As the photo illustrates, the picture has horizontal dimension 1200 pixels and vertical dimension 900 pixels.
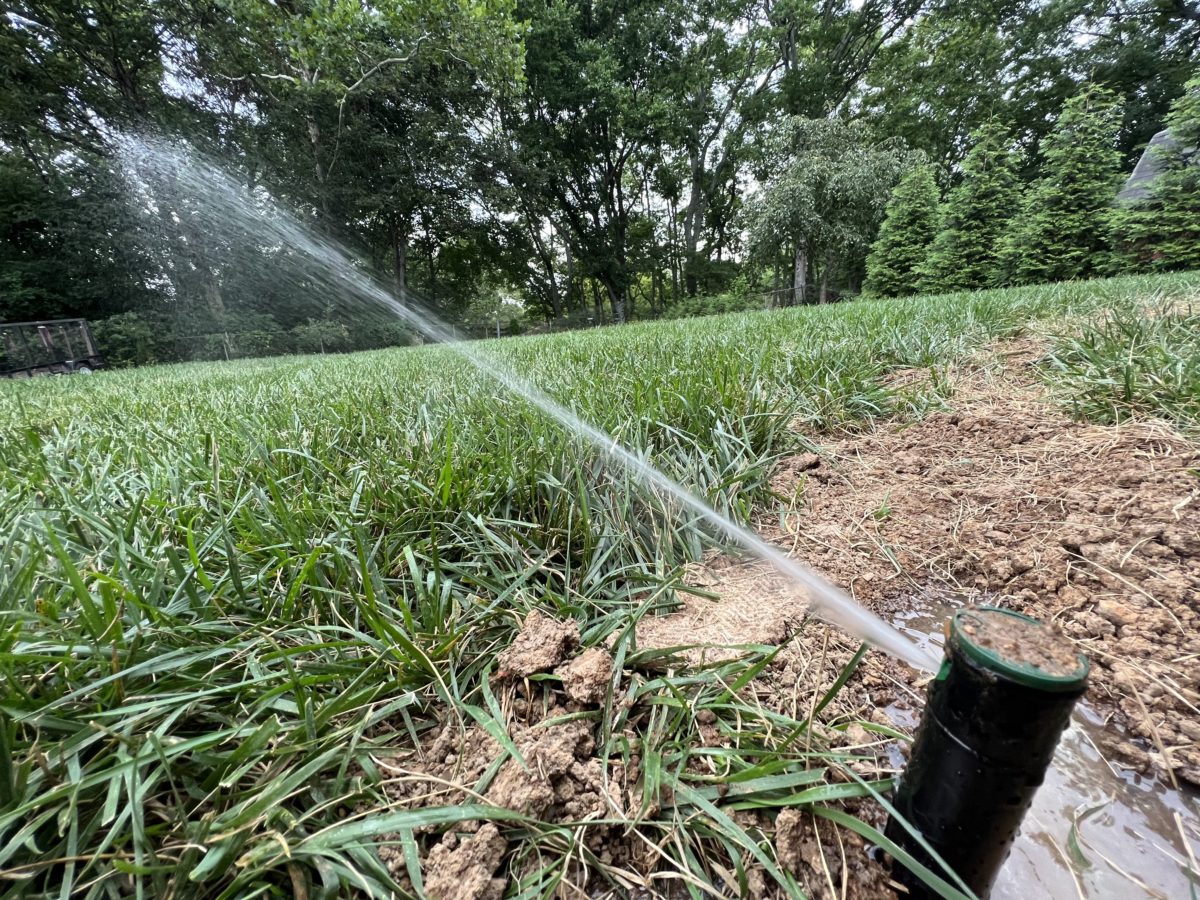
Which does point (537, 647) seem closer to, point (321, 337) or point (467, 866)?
point (467, 866)

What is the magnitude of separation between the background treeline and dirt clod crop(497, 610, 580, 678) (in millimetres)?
13376

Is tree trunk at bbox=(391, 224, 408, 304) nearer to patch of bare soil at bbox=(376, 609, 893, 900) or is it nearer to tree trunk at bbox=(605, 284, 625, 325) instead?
tree trunk at bbox=(605, 284, 625, 325)

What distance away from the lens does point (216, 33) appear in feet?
45.3

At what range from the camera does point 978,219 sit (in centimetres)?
1102

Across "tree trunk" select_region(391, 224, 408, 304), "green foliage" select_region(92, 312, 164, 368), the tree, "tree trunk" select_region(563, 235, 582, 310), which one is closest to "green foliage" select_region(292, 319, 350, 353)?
"green foliage" select_region(92, 312, 164, 368)

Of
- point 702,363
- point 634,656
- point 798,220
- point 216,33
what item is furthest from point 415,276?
point 634,656

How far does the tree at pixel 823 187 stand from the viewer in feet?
42.8

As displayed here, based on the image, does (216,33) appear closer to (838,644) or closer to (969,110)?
(838,644)

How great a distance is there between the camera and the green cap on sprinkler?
17.4 inches

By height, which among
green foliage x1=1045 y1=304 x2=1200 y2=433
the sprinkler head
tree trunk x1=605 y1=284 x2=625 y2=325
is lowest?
the sprinkler head

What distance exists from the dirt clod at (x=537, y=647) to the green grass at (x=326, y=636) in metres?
0.04

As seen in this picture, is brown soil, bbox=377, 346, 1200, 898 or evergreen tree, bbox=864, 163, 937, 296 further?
evergreen tree, bbox=864, 163, 937, 296

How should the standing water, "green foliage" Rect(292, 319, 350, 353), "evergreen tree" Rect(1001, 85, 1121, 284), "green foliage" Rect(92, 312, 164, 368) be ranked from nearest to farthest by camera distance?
"evergreen tree" Rect(1001, 85, 1121, 284), "green foliage" Rect(92, 312, 164, 368), the standing water, "green foliage" Rect(292, 319, 350, 353)

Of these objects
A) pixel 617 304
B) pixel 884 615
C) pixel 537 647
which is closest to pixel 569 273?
pixel 617 304
